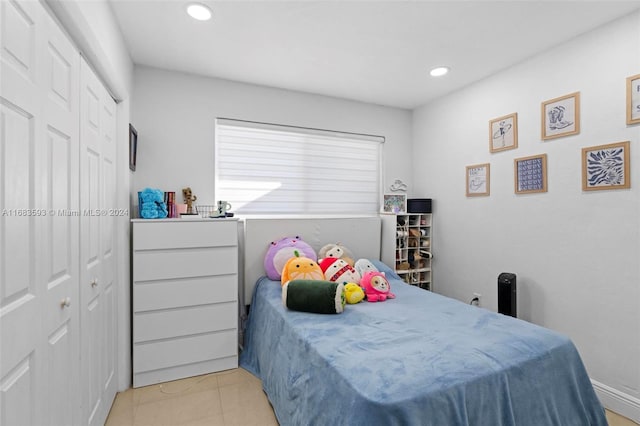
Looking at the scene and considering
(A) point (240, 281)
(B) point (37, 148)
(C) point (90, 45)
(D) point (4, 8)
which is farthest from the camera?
(A) point (240, 281)

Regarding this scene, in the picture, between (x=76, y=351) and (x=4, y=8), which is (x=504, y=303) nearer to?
(x=76, y=351)

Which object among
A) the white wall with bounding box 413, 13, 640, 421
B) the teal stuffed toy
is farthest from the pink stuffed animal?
the teal stuffed toy

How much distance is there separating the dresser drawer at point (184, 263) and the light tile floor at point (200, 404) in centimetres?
80

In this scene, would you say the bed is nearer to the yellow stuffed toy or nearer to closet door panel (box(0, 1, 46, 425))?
the yellow stuffed toy

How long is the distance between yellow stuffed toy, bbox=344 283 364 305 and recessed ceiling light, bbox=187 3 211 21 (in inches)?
80.4

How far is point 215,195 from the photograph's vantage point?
9.67ft

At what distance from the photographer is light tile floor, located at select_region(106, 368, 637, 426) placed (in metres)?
1.93

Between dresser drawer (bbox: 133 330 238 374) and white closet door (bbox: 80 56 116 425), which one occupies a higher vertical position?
white closet door (bbox: 80 56 116 425)

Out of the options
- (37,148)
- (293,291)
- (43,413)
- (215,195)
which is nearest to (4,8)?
(37,148)

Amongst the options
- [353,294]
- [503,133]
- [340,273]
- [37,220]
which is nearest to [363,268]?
[340,273]

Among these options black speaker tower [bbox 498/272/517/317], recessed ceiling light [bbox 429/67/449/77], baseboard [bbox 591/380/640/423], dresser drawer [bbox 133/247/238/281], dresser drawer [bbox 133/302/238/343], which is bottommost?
baseboard [bbox 591/380/640/423]

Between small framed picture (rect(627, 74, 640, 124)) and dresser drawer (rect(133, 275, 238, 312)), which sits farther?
dresser drawer (rect(133, 275, 238, 312))

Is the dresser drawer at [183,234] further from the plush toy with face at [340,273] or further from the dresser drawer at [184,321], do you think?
the plush toy with face at [340,273]

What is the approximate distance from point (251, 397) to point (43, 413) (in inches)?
52.1
